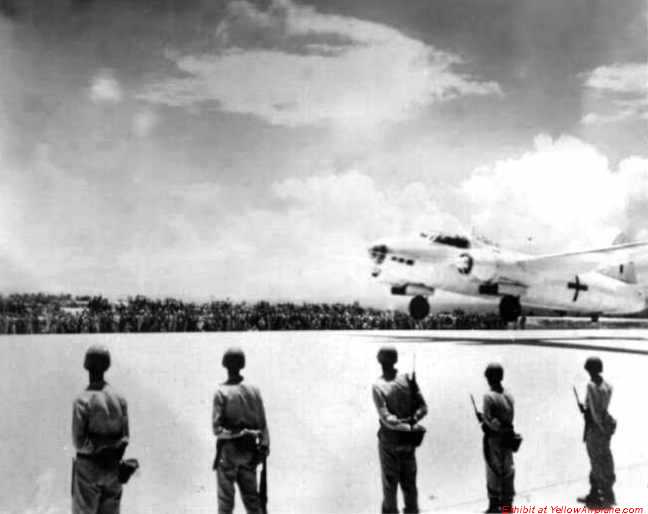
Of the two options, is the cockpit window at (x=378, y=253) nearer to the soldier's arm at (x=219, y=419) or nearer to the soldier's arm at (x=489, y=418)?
the soldier's arm at (x=489, y=418)

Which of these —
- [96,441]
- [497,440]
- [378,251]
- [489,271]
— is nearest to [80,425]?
[96,441]

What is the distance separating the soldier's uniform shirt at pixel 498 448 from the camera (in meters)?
6.15

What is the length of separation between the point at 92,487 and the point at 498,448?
12.4 ft

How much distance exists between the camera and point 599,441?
6652mm

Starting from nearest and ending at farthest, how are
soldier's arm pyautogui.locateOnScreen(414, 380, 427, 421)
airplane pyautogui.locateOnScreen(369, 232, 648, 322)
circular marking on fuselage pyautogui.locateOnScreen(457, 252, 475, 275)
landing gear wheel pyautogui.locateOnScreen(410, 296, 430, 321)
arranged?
soldier's arm pyautogui.locateOnScreen(414, 380, 427, 421)
airplane pyautogui.locateOnScreen(369, 232, 648, 322)
circular marking on fuselage pyautogui.locateOnScreen(457, 252, 475, 275)
landing gear wheel pyautogui.locateOnScreen(410, 296, 430, 321)

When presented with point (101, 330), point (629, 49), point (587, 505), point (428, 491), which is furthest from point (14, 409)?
point (101, 330)

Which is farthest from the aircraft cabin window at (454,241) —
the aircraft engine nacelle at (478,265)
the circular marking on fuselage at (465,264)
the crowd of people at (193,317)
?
the crowd of people at (193,317)

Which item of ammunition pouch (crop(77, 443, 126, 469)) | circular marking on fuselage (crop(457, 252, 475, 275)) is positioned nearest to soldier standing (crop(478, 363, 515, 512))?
ammunition pouch (crop(77, 443, 126, 469))

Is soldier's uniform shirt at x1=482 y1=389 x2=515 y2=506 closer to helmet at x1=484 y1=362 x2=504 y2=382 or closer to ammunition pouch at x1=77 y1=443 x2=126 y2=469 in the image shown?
helmet at x1=484 y1=362 x2=504 y2=382

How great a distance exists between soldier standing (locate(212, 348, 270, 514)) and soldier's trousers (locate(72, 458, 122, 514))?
2.84 ft

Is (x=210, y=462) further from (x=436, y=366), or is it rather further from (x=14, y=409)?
(x=436, y=366)

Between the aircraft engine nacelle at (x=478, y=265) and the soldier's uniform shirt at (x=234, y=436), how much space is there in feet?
55.6

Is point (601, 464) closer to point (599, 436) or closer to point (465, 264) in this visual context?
point (599, 436)

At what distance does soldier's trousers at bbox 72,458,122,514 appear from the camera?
5035 mm
